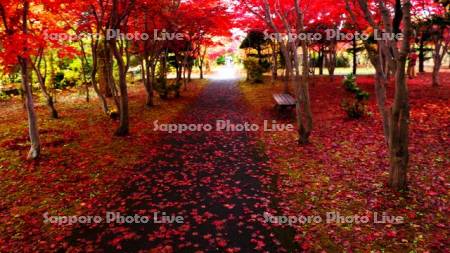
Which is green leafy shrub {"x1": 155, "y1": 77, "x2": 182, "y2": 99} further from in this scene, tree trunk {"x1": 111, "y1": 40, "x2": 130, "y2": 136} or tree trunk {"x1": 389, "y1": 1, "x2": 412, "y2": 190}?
tree trunk {"x1": 389, "y1": 1, "x2": 412, "y2": 190}

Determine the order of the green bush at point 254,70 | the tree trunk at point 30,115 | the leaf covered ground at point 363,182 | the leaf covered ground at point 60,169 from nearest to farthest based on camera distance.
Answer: the leaf covered ground at point 363,182, the leaf covered ground at point 60,169, the tree trunk at point 30,115, the green bush at point 254,70

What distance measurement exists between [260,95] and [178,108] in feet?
23.3

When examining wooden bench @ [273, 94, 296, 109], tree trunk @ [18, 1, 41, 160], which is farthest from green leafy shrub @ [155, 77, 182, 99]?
tree trunk @ [18, 1, 41, 160]

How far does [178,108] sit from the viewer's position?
2102 cm

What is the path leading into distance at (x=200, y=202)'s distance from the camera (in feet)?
20.7

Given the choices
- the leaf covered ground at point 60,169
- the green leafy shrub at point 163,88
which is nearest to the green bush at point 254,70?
the green leafy shrub at point 163,88

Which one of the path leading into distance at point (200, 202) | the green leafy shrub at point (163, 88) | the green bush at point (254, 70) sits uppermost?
the green bush at point (254, 70)

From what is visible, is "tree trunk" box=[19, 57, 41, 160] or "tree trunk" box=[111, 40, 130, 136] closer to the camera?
"tree trunk" box=[19, 57, 41, 160]

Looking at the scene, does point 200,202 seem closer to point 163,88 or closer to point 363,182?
point 363,182

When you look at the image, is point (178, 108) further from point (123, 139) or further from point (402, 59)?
point (402, 59)

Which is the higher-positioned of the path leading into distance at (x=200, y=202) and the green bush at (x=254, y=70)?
the green bush at (x=254, y=70)

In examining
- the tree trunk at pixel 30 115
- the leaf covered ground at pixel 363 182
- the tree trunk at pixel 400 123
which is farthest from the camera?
the tree trunk at pixel 30 115

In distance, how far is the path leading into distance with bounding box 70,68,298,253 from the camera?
6.32 m

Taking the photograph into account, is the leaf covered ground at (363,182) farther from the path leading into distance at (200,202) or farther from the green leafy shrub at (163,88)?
the green leafy shrub at (163,88)
